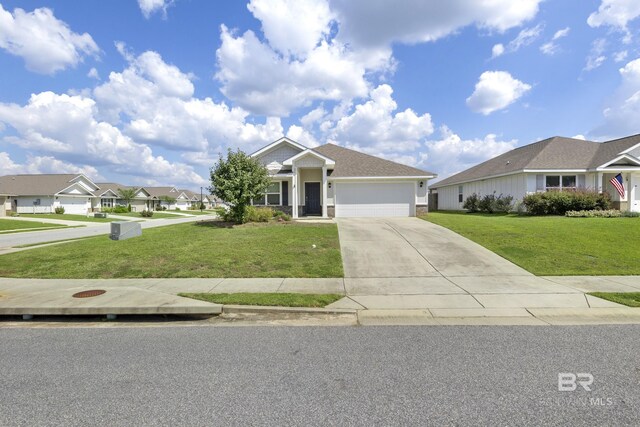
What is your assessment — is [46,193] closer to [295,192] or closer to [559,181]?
[295,192]

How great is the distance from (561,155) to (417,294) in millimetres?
22700

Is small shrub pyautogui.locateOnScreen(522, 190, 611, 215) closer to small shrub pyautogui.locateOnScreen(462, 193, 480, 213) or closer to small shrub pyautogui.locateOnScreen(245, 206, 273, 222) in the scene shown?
small shrub pyautogui.locateOnScreen(462, 193, 480, 213)

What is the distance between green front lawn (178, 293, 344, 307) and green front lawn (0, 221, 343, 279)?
172cm

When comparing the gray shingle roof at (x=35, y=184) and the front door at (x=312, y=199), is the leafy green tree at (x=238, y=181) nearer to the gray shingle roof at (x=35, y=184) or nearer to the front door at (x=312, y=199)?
the front door at (x=312, y=199)

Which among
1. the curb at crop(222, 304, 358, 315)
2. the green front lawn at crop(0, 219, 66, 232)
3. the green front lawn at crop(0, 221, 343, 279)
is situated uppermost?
the green front lawn at crop(0, 219, 66, 232)

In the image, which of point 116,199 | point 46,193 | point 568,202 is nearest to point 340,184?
point 568,202

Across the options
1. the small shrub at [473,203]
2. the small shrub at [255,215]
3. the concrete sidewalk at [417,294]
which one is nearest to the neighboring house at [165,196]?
the small shrub at [255,215]

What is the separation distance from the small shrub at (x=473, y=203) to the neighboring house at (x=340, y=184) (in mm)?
8184

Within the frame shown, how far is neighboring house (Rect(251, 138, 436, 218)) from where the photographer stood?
19297 millimetres

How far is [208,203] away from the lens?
10950cm

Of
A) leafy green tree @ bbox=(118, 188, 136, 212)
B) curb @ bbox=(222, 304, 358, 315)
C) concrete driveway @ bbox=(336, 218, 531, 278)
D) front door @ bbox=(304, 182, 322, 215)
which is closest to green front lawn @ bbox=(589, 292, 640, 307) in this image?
concrete driveway @ bbox=(336, 218, 531, 278)

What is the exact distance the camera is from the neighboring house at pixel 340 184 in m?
19.3

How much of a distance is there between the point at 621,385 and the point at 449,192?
102 feet

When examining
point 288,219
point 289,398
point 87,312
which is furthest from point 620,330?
point 288,219
